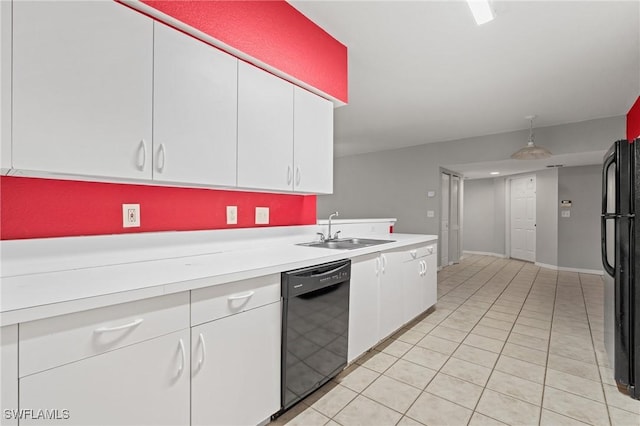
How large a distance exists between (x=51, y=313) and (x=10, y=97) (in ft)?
2.66

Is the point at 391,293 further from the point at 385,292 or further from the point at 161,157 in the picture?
the point at 161,157

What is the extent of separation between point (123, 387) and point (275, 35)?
2.05m

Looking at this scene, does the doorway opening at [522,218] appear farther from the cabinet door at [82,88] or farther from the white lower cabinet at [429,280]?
the cabinet door at [82,88]

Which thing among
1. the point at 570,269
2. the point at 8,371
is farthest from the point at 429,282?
the point at 570,269

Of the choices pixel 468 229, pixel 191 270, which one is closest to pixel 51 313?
pixel 191 270

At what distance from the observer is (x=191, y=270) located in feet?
4.35

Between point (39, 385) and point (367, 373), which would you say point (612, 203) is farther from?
point (39, 385)

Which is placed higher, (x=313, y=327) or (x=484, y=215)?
(x=484, y=215)

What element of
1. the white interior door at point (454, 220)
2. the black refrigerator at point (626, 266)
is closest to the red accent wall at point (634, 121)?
the black refrigerator at point (626, 266)

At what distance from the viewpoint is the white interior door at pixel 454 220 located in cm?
660

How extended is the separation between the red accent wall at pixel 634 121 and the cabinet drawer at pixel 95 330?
5195 millimetres

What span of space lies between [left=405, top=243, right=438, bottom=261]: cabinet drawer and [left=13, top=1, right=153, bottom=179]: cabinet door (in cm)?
221

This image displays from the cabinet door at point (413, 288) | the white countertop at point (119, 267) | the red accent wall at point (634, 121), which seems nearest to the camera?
the white countertop at point (119, 267)

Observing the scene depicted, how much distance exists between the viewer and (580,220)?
5723mm
